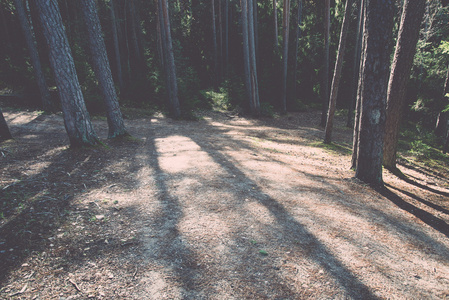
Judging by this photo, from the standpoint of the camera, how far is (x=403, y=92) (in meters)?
6.89

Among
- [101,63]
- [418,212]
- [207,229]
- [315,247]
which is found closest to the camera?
[315,247]

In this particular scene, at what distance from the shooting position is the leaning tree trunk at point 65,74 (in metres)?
5.83

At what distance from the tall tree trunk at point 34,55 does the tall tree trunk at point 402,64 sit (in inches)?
674

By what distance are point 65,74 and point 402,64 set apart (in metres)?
9.38

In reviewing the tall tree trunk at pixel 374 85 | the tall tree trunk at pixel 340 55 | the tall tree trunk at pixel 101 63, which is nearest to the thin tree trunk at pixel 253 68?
the tall tree trunk at pixel 340 55

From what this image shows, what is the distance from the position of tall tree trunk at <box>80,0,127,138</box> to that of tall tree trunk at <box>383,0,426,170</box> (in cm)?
875

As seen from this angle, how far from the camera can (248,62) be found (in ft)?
55.5

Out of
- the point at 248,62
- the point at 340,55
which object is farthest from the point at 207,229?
the point at 248,62

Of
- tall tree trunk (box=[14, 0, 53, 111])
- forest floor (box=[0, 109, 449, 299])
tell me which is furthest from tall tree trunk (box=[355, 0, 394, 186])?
tall tree trunk (box=[14, 0, 53, 111])

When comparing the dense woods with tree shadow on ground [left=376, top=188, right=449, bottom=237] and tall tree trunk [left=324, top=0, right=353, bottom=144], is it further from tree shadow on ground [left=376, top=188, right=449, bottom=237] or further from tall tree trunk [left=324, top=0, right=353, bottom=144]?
tree shadow on ground [left=376, top=188, right=449, bottom=237]

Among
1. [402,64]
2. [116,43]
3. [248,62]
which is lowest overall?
[402,64]

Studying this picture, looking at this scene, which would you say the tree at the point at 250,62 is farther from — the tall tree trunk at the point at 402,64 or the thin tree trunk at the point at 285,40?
the tall tree trunk at the point at 402,64

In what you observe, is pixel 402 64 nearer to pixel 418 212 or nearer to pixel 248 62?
pixel 418 212

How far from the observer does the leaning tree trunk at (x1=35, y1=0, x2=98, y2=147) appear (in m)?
5.83
